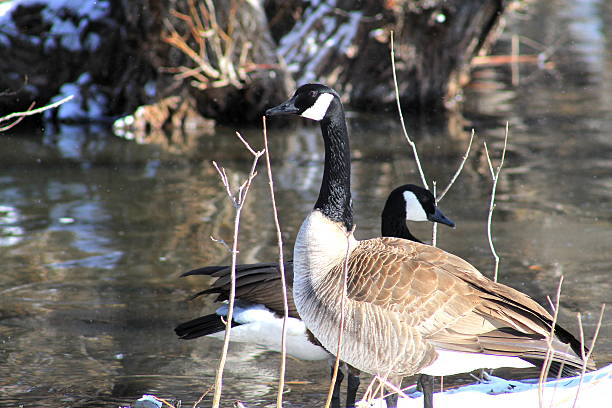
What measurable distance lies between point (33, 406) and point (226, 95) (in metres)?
8.97

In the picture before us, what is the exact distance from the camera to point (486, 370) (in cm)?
523

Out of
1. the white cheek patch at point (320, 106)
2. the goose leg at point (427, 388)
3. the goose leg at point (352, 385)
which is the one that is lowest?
the goose leg at point (352, 385)

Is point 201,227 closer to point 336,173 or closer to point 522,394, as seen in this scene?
point 336,173

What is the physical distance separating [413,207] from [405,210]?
0.19 feet

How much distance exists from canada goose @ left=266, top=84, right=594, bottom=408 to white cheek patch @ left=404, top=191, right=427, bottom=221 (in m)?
1.36

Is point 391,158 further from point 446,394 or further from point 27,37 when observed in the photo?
point 446,394

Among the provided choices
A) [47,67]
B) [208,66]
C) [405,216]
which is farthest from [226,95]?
[405,216]

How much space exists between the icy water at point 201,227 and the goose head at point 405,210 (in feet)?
3.15

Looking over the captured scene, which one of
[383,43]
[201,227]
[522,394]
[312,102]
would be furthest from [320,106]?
[383,43]

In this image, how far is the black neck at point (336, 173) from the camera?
4465mm

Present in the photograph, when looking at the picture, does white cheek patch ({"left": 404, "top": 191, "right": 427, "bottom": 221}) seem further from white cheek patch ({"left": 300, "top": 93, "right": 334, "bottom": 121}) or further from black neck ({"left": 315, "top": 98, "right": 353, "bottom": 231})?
white cheek patch ({"left": 300, "top": 93, "right": 334, "bottom": 121})

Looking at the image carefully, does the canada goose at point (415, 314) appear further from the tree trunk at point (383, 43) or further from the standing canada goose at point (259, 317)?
the tree trunk at point (383, 43)

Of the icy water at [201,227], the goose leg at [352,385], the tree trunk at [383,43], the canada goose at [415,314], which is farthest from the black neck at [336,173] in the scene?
the tree trunk at [383,43]

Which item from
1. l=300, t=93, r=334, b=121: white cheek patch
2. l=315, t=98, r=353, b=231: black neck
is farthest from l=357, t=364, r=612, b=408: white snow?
l=300, t=93, r=334, b=121: white cheek patch
